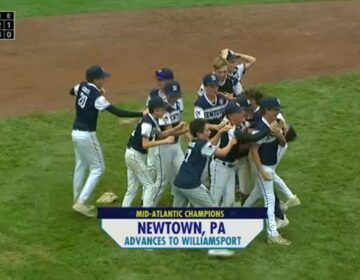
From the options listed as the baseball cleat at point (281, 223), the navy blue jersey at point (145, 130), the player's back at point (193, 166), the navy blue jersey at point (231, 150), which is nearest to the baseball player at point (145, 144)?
the navy blue jersey at point (145, 130)

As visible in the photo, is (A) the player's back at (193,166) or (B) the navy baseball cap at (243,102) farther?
(B) the navy baseball cap at (243,102)

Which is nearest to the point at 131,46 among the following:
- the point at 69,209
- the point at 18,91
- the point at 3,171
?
the point at 18,91

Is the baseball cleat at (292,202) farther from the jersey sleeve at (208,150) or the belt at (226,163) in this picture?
the jersey sleeve at (208,150)

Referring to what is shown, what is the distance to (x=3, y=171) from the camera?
1147 cm

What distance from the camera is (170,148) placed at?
951 centimetres

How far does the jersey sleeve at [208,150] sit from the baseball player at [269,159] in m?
0.54

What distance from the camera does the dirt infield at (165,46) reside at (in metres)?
15.2

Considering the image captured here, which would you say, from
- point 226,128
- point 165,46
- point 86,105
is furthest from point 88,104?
point 165,46

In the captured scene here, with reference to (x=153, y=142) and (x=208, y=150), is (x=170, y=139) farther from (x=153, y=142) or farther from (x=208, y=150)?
(x=208, y=150)

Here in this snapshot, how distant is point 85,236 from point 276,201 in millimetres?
2376

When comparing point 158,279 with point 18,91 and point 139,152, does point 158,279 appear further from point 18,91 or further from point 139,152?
point 18,91

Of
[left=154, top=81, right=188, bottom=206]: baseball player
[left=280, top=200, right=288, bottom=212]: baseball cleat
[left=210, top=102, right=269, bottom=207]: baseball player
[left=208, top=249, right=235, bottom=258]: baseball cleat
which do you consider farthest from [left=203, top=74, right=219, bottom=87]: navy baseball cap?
[left=208, top=249, right=235, bottom=258]: baseball cleat

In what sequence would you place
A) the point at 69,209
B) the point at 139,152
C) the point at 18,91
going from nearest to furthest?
1. the point at 139,152
2. the point at 69,209
3. the point at 18,91

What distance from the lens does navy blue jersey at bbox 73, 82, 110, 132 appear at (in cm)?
949
